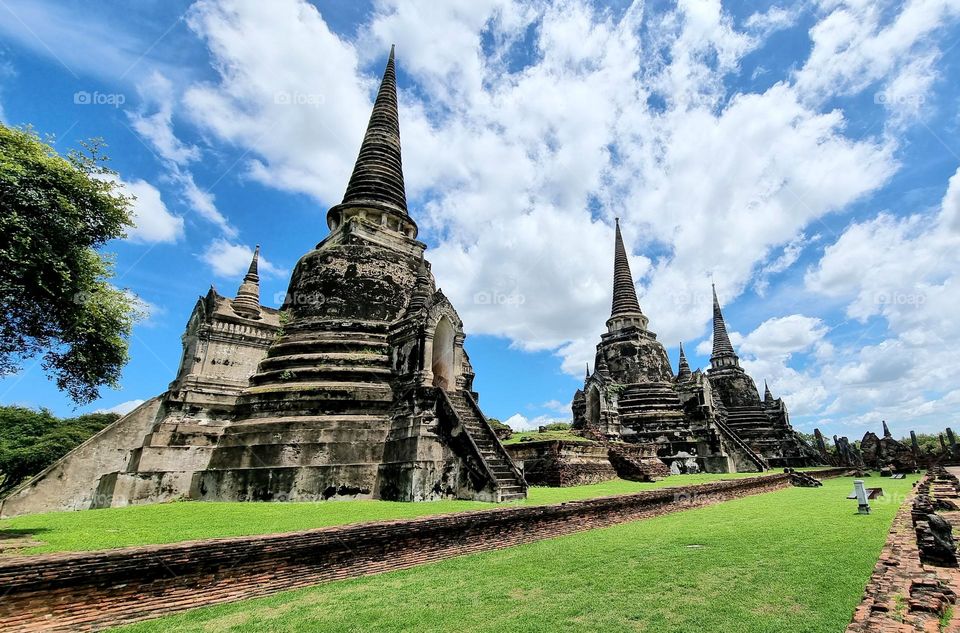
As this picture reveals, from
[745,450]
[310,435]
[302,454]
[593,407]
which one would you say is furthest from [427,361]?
[745,450]

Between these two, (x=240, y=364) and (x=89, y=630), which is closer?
(x=89, y=630)

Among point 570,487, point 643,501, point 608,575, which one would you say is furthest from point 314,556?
point 570,487

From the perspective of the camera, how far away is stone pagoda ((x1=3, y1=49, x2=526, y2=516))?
44.6 ft

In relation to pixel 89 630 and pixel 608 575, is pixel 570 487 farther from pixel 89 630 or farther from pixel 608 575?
pixel 89 630

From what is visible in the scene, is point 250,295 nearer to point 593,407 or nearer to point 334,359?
point 334,359

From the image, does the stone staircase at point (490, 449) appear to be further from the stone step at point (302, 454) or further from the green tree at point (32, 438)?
the green tree at point (32, 438)

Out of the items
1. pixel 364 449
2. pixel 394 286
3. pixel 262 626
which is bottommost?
pixel 262 626

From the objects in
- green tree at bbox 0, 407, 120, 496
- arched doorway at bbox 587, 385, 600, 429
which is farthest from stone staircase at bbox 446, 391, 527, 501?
green tree at bbox 0, 407, 120, 496

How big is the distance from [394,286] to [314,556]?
13.4 meters

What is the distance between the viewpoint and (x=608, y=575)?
653 cm

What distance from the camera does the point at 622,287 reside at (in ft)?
137

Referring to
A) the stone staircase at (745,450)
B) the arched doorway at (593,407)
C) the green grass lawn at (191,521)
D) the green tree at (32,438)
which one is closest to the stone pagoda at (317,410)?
the green grass lawn at (191,521)

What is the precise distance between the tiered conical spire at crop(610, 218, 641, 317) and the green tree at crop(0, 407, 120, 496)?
4166 centimetres

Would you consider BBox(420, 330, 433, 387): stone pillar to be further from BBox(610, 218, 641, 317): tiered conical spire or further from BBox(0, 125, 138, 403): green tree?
BBox(610, 218, 641, 317): tiered conical spire
